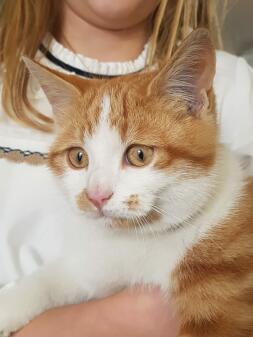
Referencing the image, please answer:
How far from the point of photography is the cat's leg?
2.78 feet

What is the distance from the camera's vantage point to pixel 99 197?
701 mm

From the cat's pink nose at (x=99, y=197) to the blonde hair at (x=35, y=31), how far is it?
0.45m

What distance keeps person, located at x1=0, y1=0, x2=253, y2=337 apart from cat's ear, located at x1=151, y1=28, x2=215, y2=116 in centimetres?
24

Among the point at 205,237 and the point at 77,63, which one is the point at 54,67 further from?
the point at 205,237

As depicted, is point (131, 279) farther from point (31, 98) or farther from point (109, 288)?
point (31, 98)

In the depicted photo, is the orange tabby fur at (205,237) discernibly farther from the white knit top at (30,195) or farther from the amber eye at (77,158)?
the white knit top at (30,195)

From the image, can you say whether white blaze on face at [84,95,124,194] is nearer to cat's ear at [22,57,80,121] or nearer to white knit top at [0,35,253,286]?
cat's ear at [22,57,80,121]

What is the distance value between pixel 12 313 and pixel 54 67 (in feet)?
1.92

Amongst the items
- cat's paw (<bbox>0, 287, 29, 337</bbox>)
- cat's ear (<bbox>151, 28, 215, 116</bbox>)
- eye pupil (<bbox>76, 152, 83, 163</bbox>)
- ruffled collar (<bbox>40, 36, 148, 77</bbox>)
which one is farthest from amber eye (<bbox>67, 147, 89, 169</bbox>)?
ruffled collar (<bbox>40, 36, 148, 77</bbox>)

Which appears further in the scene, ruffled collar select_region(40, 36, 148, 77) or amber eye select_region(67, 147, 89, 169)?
ruffled collar select_region(40, 36, 148, 77)

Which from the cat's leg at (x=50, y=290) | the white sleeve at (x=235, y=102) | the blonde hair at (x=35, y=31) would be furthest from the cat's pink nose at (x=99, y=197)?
the white sleeve at (x=235, y=102)

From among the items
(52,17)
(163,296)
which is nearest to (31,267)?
(163,296)

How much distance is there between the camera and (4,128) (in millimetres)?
1138

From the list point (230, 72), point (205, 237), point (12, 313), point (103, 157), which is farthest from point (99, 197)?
point (230, 72)
